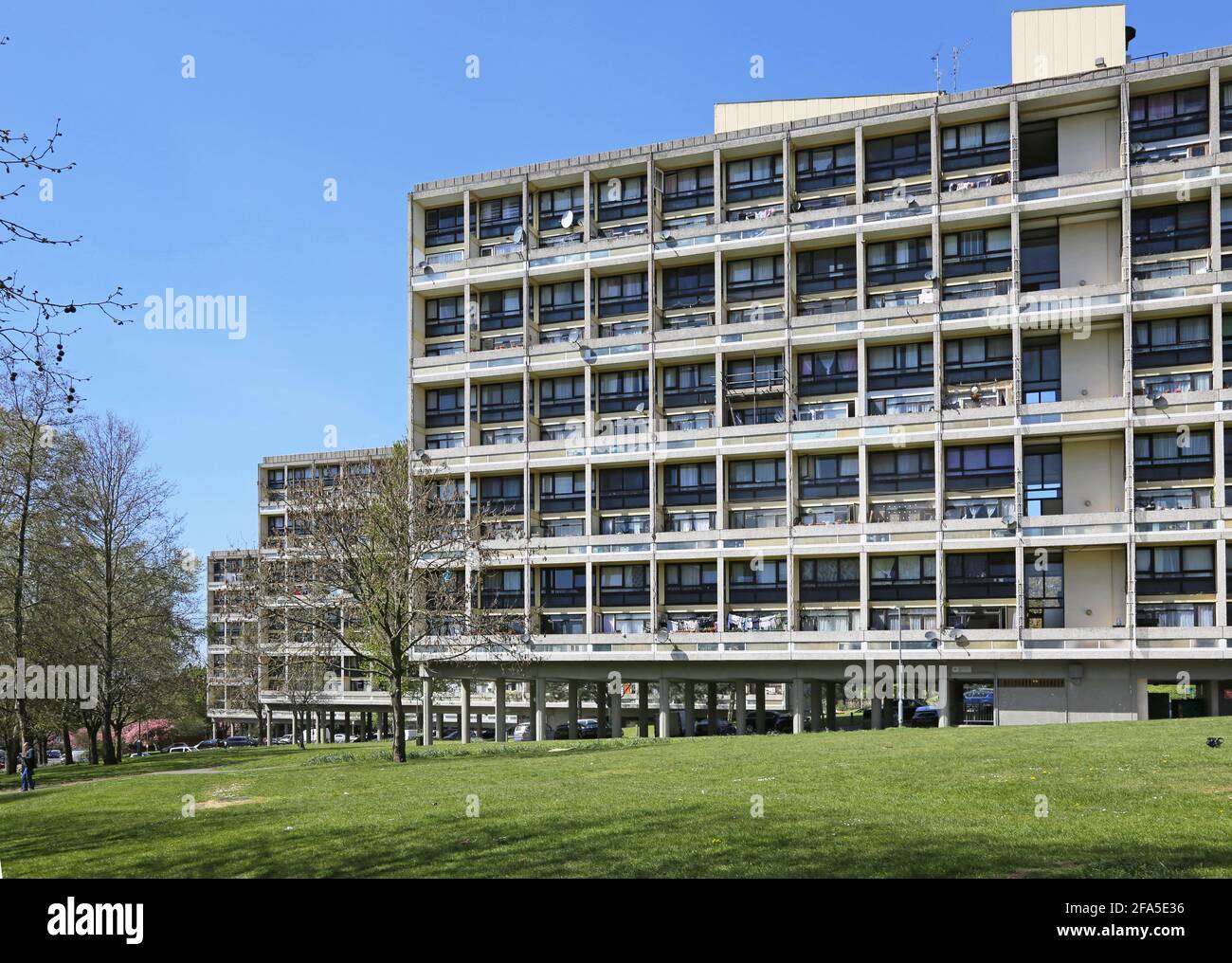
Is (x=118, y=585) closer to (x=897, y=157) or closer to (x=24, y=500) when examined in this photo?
(x=24, y=500)

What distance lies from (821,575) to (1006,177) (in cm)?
2051

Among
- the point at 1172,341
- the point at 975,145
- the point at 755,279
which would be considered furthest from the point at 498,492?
the point at 1172,341

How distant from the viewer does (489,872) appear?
14133 mm

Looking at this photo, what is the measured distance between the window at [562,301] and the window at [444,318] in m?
4.72

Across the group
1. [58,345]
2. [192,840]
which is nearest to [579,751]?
[192,840]

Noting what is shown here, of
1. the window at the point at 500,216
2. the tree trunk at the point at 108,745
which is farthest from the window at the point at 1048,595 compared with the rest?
the tree trunk at the point at 108,745

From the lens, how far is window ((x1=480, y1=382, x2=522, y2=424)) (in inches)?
2549

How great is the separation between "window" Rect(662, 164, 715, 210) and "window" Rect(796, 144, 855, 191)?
471 centimetres

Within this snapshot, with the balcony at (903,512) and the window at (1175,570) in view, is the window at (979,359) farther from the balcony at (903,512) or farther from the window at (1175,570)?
the window at (1175,570)

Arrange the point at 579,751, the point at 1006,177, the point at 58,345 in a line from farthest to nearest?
the point at 1006,177 → the point at 579,751 → the point at 58,345

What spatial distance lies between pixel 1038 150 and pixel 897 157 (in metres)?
6.74

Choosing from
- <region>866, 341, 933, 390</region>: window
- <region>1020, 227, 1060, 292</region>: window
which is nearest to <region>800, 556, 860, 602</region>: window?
<region>866, 341, 933, 390</region>: window
